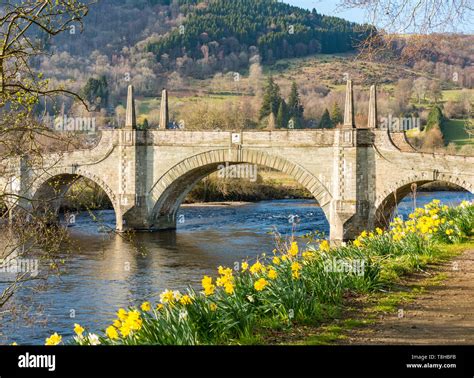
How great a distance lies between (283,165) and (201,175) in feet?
21.5

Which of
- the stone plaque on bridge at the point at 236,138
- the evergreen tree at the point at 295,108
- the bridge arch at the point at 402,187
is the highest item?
the evergreen tree at the point at 295,108

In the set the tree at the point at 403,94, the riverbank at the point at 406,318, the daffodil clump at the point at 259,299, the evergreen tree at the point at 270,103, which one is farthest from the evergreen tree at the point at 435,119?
the riverbank at the point at 406,318

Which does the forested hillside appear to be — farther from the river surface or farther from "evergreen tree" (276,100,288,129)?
the river surface

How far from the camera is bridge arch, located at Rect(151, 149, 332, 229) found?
35938 mm

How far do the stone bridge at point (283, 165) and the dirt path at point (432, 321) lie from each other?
797 inches

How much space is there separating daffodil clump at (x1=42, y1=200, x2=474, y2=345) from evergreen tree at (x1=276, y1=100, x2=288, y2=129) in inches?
2979

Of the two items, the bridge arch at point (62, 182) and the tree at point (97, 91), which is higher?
the tree at point (97, 91)

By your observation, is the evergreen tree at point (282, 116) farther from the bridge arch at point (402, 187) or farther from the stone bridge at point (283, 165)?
the bridge arch at point (402, 187)

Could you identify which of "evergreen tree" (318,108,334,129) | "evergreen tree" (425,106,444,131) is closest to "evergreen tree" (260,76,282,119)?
"evergreen tree" (318,108,334,129)

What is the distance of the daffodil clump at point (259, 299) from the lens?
8.15 meters

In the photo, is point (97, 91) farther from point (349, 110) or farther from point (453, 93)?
point (349, 110)

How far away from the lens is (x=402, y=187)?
34031 millimetres

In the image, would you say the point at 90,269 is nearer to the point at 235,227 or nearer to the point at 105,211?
the point at 235,227
